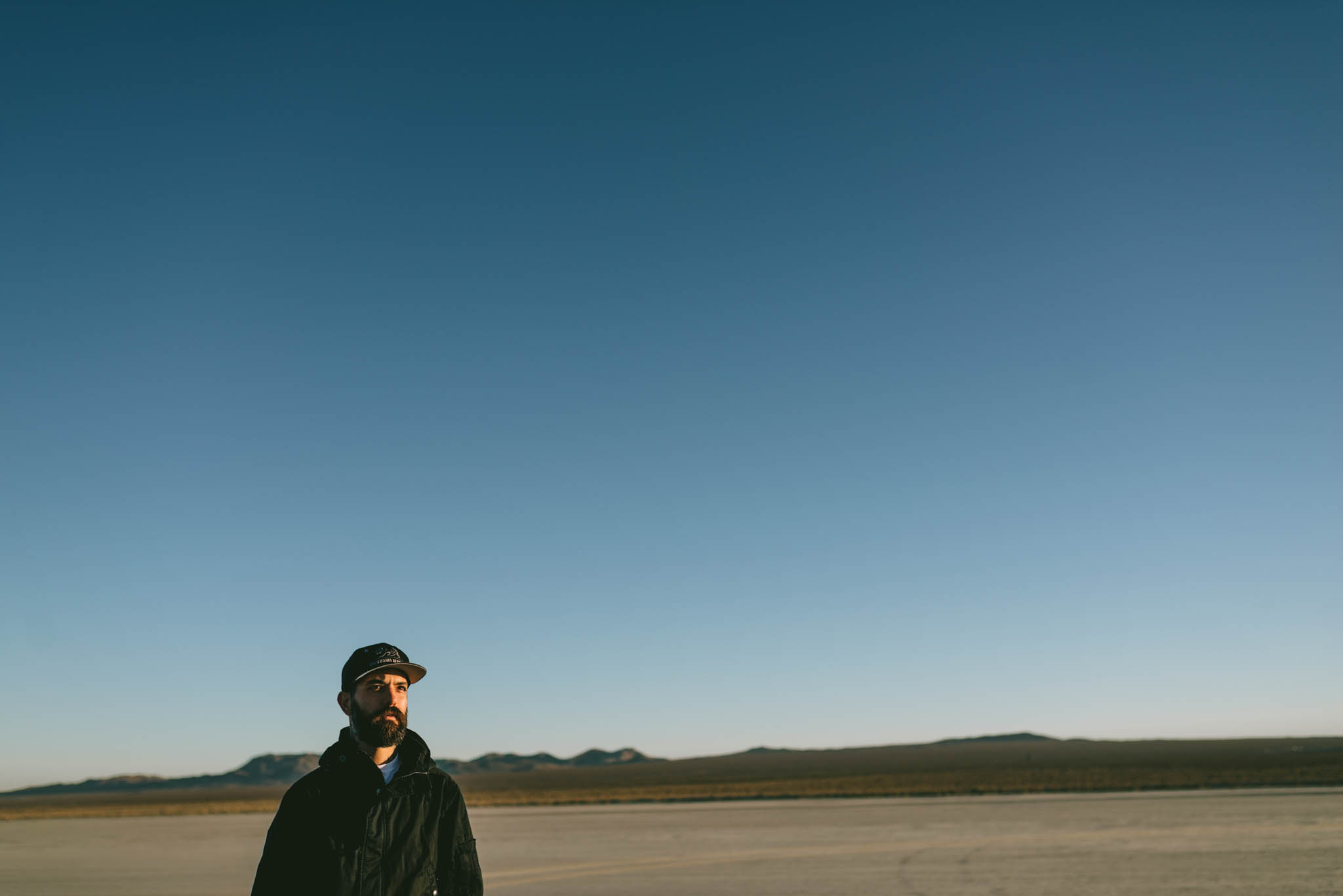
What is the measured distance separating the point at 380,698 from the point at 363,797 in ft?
1.37

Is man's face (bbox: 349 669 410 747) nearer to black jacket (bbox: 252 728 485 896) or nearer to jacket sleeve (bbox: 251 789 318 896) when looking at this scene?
black jacket (bbox: 252 728 485 896)

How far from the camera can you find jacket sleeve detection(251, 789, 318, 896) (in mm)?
3764

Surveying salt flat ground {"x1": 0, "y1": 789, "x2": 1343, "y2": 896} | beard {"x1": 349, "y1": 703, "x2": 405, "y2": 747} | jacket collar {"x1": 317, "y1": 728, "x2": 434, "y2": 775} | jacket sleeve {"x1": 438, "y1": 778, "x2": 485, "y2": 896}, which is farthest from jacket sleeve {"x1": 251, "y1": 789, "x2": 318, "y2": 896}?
salt flat ground {"x1": 0, "y1": 789, "x2": 1343, "y2": 896}

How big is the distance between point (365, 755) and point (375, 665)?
41 centimetres

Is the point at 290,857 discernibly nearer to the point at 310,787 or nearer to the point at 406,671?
the point at 310,787

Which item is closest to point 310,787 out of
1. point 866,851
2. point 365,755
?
point 365,755

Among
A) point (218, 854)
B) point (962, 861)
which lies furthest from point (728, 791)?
point (962, 861)

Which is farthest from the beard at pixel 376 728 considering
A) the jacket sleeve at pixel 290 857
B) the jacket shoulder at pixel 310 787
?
the jacket sleeve at pixel 290 857

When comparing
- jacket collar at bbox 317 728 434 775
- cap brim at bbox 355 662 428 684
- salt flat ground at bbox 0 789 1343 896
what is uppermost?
cap brim at bbox 355 662 428 684

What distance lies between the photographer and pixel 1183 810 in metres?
27.9

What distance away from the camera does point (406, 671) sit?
4098 millimetres

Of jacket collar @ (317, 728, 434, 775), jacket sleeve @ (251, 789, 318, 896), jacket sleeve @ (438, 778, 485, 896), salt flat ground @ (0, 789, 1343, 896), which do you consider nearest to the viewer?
jacket sleeve @ (251, 789, 318, 896)

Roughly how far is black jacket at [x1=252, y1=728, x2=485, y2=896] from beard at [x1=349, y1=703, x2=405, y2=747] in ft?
0.25

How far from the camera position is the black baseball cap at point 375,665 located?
398 centimetres
